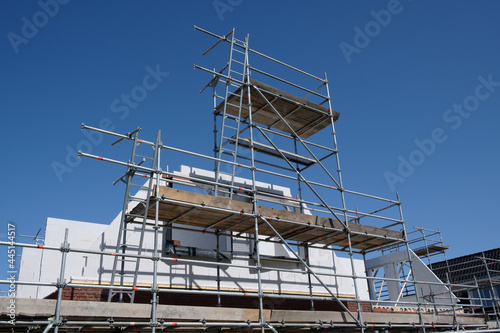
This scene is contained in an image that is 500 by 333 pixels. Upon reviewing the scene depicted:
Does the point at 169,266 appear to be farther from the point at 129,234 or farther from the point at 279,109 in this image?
the point at 279,109

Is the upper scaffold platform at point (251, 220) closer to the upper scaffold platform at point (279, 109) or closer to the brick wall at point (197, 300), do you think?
the brick wall at point (197, 300)

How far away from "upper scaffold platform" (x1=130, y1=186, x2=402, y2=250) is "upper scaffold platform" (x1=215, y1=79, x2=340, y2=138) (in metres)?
3.17

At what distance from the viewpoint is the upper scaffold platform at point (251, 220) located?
9.60 meters

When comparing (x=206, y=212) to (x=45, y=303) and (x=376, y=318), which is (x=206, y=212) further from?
(x=376, y=318)

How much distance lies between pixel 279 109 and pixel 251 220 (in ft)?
15.0

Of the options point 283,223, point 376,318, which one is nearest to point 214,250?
point 283,223

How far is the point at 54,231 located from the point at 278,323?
7978 millimetres

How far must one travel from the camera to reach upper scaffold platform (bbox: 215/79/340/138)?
13398mm

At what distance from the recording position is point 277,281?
1338cm

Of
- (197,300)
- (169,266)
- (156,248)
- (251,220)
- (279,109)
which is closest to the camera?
(156,248)

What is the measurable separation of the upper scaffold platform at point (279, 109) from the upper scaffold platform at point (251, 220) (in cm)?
317

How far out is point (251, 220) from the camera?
36.0 ft

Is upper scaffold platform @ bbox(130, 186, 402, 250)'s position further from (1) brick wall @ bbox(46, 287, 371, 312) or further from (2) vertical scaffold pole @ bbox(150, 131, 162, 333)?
(1) brick wall @ bbox(46, 287, 371, 312)

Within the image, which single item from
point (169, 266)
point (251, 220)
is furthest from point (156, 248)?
point (169, 266)
